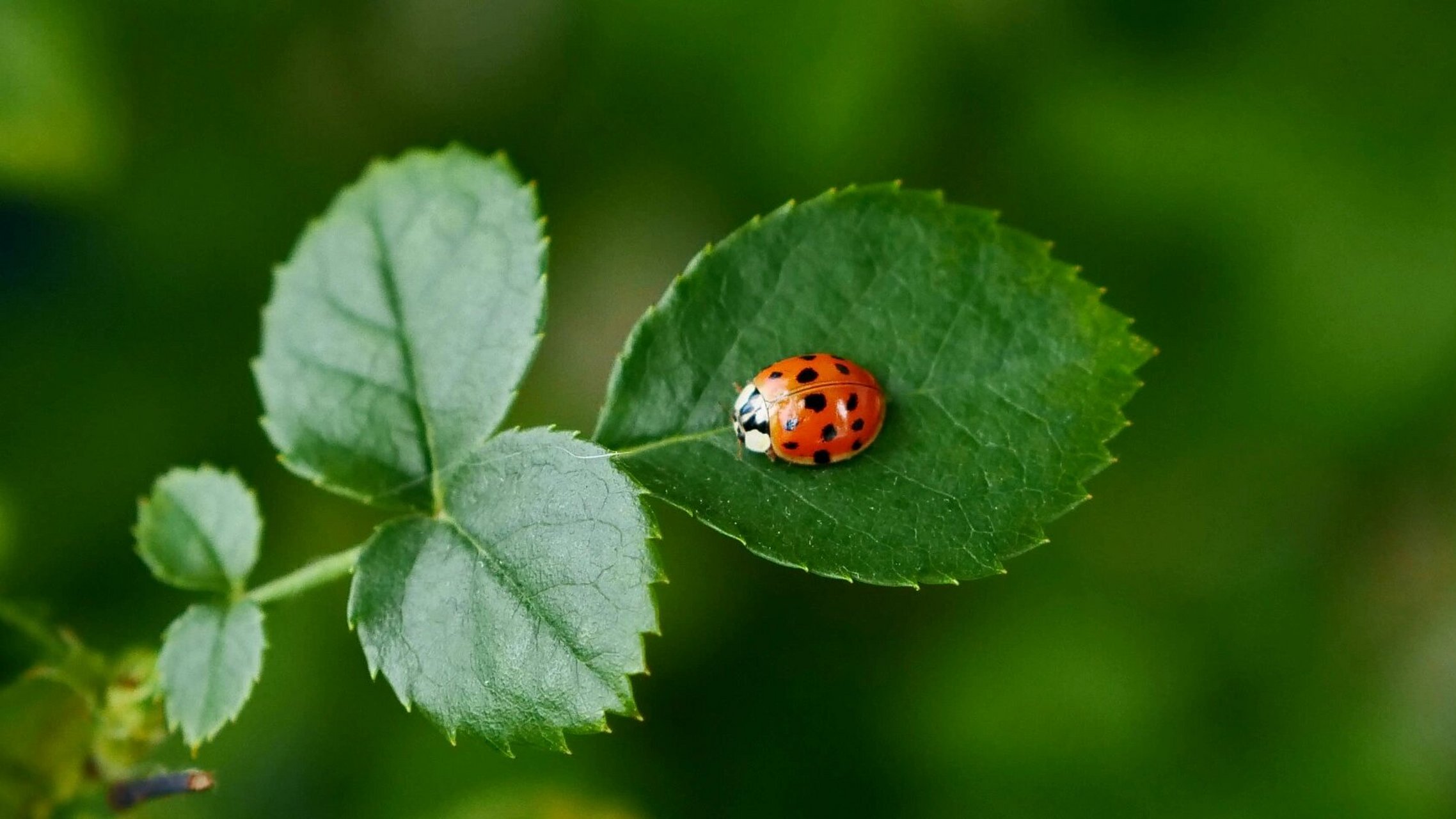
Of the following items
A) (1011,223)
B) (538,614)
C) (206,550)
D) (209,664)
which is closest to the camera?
(538,614)

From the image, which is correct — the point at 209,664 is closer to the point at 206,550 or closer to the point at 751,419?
the point at 206,550

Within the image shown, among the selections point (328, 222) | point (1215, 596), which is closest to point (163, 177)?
point (328, 222)

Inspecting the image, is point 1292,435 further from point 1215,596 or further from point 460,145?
point 460,145

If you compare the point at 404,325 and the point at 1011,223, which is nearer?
the point at 404,325

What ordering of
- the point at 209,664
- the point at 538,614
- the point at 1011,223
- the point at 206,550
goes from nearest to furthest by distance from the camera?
1. the point at 538,614
2. the point at 209,664
3. the point at 206,550
4. the point at 1011,223

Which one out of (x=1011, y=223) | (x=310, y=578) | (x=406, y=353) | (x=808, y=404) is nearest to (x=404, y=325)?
(x=406, y=353)

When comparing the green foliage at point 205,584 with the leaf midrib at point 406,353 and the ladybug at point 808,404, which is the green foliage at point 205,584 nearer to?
the leaf midrib at point 406,353
